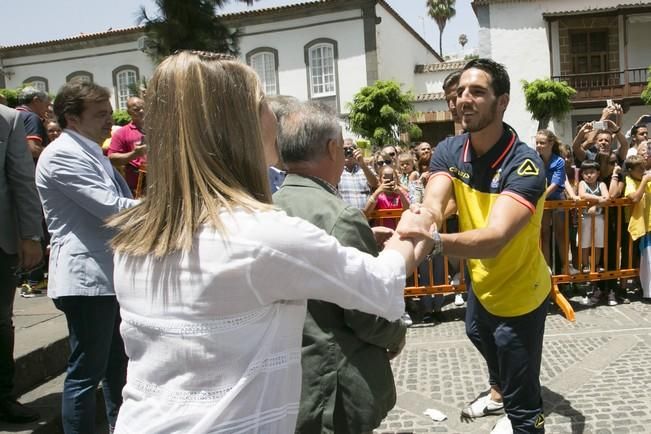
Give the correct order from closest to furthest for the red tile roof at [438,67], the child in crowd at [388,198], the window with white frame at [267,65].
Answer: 1. the child in crowd at [388,198]
2. the window with white frame at [267,65]
3. the red tile roof at [438,67]

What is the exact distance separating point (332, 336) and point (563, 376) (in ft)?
10.8

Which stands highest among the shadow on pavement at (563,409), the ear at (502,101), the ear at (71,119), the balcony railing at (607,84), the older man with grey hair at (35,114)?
the balcony railing at (607,84)

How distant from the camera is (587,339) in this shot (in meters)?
5.46

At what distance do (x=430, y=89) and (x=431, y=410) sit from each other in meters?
27.3

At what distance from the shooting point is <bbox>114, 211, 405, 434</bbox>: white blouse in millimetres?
1362

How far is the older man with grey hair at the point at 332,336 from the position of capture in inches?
75.1

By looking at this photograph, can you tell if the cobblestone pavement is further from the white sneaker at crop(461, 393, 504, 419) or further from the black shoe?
the black shoe

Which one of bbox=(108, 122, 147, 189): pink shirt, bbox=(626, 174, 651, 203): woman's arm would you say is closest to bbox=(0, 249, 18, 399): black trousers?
bbox=(108, 122, 147, 189): pink shirt

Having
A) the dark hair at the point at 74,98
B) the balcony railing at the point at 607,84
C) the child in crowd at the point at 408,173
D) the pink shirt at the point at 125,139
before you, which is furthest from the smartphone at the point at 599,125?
the balcony railing at the point at 607,84

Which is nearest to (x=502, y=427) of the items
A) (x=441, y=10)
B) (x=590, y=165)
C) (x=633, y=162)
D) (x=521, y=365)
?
(x=521, y=365)

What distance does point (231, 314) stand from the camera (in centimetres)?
140

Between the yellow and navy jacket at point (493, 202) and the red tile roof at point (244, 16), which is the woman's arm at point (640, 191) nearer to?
the yellow and navy jacket at point (493, 202)

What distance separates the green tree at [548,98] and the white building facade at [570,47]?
1.45 meters

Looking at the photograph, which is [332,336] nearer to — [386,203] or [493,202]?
[493,202]
